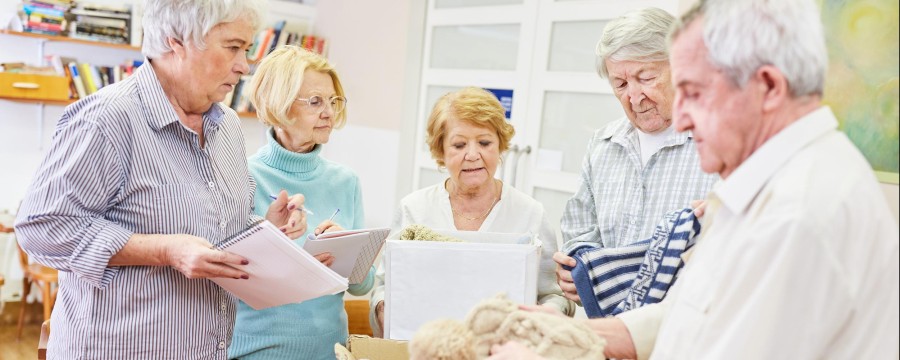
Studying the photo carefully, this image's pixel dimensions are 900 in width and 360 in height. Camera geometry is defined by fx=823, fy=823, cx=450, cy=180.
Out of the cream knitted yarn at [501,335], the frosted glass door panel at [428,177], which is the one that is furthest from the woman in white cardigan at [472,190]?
the frosted glass door panel at [428,177]

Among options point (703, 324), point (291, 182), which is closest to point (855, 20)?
point (703, 324)

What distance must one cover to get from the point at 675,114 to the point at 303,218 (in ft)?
3.95

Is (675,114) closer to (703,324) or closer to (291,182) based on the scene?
(703,324)

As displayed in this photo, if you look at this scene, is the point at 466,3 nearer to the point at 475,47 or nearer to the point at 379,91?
the point at 475,47

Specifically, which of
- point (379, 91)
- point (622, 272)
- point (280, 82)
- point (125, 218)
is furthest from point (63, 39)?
point (622, 272)

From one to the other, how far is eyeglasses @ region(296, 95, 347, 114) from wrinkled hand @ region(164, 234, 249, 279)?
855 mm

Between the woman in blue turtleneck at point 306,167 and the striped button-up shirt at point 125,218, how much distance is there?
41cm

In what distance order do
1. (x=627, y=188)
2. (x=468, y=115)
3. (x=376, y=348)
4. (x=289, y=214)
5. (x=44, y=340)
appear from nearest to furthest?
(x=376, y=348) → (x=44, y=340) → (x=627, y=188) → (x=289, y=214) → (x=468, y=115)

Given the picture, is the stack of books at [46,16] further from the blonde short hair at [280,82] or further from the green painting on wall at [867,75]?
the green painting on wall at [867,75]

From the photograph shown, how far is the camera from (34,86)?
534cm

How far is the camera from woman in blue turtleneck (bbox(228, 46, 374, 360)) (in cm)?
226

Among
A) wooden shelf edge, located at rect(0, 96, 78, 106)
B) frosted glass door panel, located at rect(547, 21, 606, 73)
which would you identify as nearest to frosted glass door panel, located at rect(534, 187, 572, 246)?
frosted glass door panel, located at rect(547, 21, 606, 73)

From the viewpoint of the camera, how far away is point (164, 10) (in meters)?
1.75

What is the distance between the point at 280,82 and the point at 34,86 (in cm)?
366
